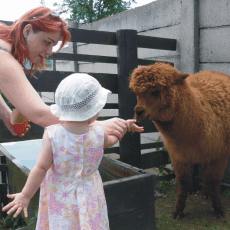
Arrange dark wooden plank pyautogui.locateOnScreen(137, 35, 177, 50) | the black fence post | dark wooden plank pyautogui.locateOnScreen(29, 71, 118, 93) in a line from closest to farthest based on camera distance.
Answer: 1. dark wooden plank pyautogui.locateOnScreen(29, 71, 118, 93)
2. the black fence post
3. dark wooden plank pyautogui.locateOnScreen(137, 35, 177, 50)

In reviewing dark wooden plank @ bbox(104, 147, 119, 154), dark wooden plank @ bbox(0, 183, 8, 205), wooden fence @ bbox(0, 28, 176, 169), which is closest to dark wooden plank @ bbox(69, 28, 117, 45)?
wooden fence @ bbox(0, 28, 176, 169)

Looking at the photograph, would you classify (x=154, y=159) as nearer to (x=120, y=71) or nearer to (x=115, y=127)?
(x=120, y=71)

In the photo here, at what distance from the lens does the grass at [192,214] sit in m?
3.99

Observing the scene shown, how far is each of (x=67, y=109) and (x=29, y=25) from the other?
544mm

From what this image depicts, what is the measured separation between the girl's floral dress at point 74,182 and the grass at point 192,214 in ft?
6.58

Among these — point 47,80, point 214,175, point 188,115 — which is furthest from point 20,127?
point 214,175

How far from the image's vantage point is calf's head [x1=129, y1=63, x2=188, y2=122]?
3.36 meters

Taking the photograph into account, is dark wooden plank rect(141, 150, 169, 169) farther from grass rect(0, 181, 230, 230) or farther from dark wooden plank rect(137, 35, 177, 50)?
dark wooden plank rect(137, 35, 177, 50)

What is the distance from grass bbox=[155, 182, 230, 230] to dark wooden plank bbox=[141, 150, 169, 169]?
1.07ft

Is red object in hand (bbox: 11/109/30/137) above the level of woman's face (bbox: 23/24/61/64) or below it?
below

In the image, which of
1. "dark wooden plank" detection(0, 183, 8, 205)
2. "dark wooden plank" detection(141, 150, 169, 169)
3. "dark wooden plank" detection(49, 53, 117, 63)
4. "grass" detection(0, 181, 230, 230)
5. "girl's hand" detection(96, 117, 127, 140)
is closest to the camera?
"girl's hand" detection(96, 117, 127, 140)

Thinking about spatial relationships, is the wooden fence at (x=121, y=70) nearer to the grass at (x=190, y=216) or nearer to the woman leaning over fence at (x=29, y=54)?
the grass at (x=190, y=216)

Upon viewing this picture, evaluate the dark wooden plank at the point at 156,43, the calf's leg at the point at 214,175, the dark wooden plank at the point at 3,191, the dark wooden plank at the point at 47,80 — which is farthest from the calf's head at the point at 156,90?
the dark wooden plank at the point at 3,191

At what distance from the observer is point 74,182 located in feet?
7.00
